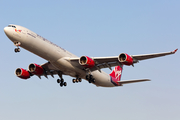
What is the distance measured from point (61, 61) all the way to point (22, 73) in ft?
29.9

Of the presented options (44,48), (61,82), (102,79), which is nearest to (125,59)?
(102,79)

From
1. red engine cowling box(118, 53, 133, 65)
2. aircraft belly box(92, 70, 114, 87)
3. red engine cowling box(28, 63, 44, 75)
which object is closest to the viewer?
red engine cowling box(118, 53, 133, 65)

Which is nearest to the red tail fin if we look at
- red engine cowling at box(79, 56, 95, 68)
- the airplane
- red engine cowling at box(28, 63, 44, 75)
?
the airplane

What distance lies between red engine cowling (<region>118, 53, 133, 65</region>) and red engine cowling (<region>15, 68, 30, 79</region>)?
51.3 feet

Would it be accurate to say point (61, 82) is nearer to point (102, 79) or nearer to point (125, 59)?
point (102, 79)

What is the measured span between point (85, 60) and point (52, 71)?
26.9 feet

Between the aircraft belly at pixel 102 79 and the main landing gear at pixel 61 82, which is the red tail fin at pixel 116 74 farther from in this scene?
the main landing gear at pixel 61 82

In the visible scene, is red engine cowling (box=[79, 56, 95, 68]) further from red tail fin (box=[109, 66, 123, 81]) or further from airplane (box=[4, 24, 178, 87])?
red tail fin (box=[109, 66, 123, 81])

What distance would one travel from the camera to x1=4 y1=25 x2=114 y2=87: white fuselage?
36469mm

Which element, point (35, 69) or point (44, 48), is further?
point (35, 69)

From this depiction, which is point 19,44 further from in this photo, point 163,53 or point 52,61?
point 163,53

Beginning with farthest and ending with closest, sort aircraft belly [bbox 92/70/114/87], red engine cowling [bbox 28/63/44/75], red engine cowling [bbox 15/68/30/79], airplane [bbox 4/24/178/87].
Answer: red engine cowling [bbox 15/68/30/79]
aircraft belly [bbox 92/70/114/87]
red engine cowling [bbox 28/63/44/75]
airplane [bbox 4/24/178/87]

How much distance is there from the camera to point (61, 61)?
3947cm

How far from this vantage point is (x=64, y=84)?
151 feet
